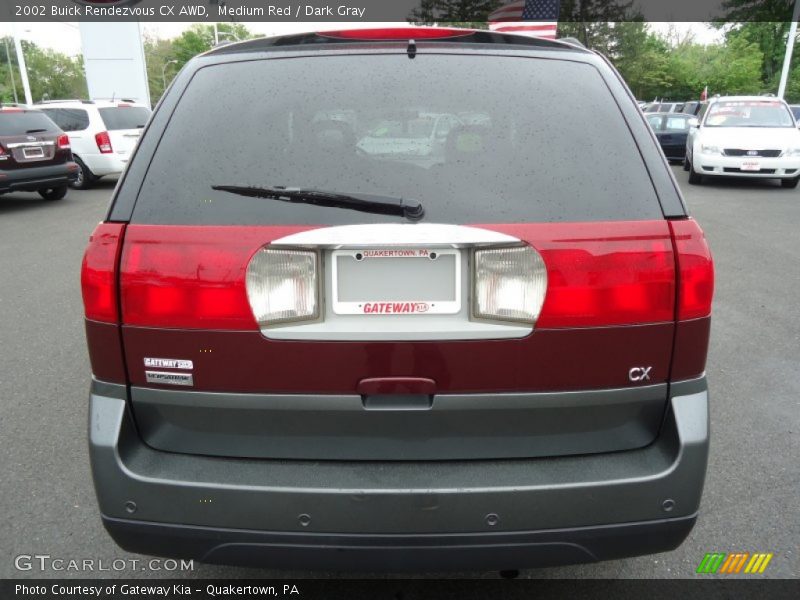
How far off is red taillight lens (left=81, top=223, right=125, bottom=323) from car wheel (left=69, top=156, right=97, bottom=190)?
44.4 feet

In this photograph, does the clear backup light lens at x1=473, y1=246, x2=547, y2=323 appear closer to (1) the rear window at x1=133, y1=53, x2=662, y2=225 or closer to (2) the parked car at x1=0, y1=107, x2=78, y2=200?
(1) the rear window at x1=133, y1=53, x2=662, y2=225

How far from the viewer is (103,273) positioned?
5.76 feet

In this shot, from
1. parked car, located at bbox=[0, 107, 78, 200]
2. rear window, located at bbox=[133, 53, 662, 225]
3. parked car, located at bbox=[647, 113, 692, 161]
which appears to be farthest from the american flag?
parked car, located at bbox=[647, 113, 692, 161]

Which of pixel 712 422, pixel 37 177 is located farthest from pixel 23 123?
pixel 712 422

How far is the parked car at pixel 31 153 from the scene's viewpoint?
34.7 feet

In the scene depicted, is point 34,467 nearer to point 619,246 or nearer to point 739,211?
point 619,246

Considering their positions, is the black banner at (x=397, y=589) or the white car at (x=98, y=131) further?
the white car at (x=98, y=131)

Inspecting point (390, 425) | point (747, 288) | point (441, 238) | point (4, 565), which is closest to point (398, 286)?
point (441, 238)

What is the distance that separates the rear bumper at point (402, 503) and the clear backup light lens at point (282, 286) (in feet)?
1.36

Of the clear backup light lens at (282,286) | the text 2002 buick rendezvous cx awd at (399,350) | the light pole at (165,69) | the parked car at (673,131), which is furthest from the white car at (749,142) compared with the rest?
the light pole at (165,69)

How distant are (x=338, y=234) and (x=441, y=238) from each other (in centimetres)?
26

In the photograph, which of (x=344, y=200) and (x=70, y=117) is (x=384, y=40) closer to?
(x=344, y=200)

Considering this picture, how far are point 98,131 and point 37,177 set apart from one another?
8.53 feet

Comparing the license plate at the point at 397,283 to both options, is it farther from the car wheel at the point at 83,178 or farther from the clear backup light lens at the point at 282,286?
the car wheel at the point at 83,178
